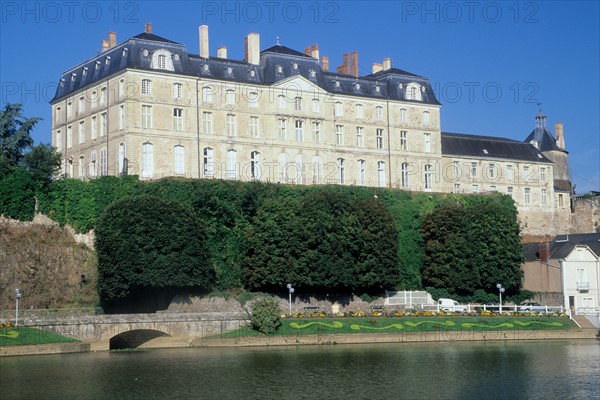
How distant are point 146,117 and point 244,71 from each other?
9841 millimetres

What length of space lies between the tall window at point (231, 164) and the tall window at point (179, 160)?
3811 mm

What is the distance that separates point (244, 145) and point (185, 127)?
532cm

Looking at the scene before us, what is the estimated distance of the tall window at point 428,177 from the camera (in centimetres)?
9275

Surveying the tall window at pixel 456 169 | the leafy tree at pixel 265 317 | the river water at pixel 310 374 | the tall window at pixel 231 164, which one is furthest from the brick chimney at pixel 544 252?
the leafy tree at pixel 265 317

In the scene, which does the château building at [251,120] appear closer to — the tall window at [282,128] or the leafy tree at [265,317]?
the tall window at [282,128]

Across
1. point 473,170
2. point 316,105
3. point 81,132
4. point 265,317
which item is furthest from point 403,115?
point 265,317

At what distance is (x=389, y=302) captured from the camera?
77188 millimetres

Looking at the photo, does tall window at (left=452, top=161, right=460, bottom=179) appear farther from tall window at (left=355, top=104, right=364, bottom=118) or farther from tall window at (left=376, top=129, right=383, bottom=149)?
tall window at (left=355, top=104, right=364, bottom=118)

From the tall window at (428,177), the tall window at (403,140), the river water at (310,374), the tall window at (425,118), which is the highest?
the tall window at (425,118)

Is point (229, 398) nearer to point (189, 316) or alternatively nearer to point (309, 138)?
point (189, 316)

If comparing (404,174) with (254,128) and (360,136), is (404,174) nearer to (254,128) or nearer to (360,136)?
(360,136)

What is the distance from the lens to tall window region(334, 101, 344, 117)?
88.9 metres

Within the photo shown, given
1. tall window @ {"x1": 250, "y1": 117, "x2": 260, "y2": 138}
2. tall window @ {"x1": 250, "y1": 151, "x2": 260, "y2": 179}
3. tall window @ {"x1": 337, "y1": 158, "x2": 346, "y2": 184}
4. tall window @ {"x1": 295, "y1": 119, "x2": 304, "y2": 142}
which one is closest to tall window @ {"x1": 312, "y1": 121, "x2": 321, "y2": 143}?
tall window @ {"x1": 295, "y1": 119, "x2": 304, "y2": 142}

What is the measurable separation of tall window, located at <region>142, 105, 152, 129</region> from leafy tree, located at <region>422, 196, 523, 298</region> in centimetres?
2279
